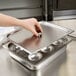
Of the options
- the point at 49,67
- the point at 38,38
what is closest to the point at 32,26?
the point at 38,38

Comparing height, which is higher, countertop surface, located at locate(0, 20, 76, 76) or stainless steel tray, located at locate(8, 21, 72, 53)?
stainless steel tray, located at locate(8, 21, 72, 53)

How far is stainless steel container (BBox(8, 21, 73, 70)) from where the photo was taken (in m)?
0.72

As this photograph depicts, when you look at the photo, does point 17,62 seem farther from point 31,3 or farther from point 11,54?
point 31,3

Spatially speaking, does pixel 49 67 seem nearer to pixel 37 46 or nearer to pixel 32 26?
pixel 37 46

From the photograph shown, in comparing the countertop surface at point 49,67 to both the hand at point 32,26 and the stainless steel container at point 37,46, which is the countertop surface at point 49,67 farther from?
the hand at point 32,26

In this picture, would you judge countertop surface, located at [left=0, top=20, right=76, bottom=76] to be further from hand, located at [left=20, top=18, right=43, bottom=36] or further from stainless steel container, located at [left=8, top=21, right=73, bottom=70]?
hand, located at [left=20, top=18, right=43, bottom=36]

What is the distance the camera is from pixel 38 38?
0.83 metres

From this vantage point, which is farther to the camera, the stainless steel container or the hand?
the hand

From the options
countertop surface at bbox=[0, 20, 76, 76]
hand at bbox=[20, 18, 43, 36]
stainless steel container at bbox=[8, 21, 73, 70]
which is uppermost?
hand at bbox=[20, 18, 43, 36]

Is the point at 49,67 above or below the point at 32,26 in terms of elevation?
below

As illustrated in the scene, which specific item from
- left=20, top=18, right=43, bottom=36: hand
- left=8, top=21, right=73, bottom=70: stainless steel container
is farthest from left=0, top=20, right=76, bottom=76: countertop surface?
left=20, top=18, right=43, bottom=36: hand

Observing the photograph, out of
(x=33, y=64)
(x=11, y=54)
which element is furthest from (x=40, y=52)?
(x=11, y=54)

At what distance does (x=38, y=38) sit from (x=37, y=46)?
0.34ft

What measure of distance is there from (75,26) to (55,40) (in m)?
0.53
